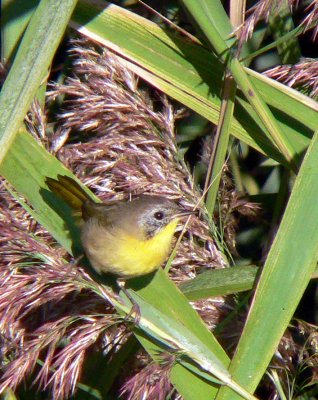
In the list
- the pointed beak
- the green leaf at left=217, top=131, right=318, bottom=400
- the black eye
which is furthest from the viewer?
the black eye

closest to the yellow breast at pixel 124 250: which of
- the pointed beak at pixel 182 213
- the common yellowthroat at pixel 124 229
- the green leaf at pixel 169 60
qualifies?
the common yellowthroat at pixel 124 229

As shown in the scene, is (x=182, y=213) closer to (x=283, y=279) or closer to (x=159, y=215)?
(x=159, y=215)

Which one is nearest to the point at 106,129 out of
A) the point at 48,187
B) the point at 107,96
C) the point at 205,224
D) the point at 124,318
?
the point at 107,96

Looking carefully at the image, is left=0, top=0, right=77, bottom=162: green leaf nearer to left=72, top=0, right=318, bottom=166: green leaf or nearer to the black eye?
left=72, top=0, right=318, bottom=166: green leaf

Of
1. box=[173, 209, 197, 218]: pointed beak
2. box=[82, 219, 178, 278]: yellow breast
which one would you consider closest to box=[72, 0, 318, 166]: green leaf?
→ box=[173, 209, 197, 218]: pointed beak

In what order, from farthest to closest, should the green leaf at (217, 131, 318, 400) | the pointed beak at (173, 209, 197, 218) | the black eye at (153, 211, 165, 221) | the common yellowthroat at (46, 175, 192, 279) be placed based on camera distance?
the black eye at (153, 211, 165, 221)
the common yellowthroat at (46, 175, 192, 279)
the pointed beak at (173, 209, 197, 218)
the green leaf at (217, 131, 318, 400)

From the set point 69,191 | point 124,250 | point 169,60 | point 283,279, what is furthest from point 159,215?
point 283,279

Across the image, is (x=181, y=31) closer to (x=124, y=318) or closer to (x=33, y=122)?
(x=33, y=122)
